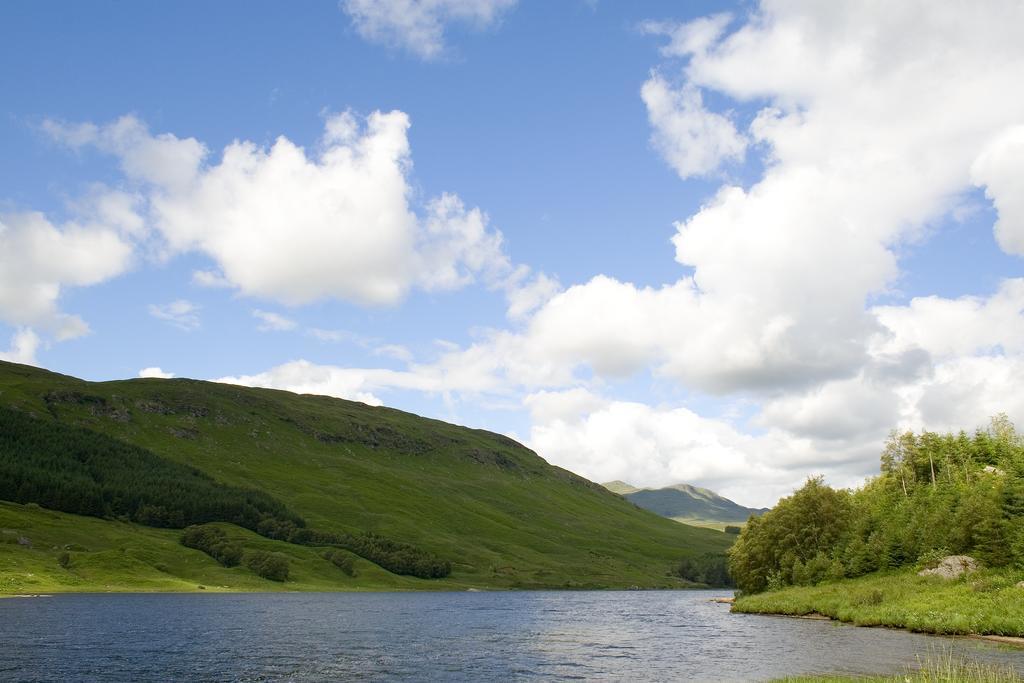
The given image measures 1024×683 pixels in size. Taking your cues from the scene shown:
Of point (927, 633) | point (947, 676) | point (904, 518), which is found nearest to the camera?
point (947, 676)

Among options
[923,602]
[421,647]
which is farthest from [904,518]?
[421,647]

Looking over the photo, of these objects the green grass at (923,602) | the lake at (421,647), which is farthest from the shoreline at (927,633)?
the lake at (421,647)

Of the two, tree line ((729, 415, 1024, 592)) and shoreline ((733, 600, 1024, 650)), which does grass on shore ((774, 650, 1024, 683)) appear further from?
tree line ((729, 415, 1024, 592))

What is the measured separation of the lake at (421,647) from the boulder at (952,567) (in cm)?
1786

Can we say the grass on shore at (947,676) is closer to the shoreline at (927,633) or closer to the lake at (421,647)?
the lake at (421,647)

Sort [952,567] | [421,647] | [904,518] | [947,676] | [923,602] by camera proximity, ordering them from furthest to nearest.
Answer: [904,518]
[952,567]
[923,602]
[421,647]
[947,676]

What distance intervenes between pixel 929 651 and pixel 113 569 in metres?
192

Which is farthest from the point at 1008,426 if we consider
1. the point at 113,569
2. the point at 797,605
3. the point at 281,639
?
the point at 113,569

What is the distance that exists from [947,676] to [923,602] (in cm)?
6152

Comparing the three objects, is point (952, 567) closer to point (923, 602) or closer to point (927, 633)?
point (923, 602)

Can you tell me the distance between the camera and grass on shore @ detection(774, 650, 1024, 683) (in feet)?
113

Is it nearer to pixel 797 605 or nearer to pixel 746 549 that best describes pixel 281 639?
pixel 797 605

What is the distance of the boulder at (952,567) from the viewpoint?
94319 millimetres

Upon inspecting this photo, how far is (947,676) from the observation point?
35688 mm
